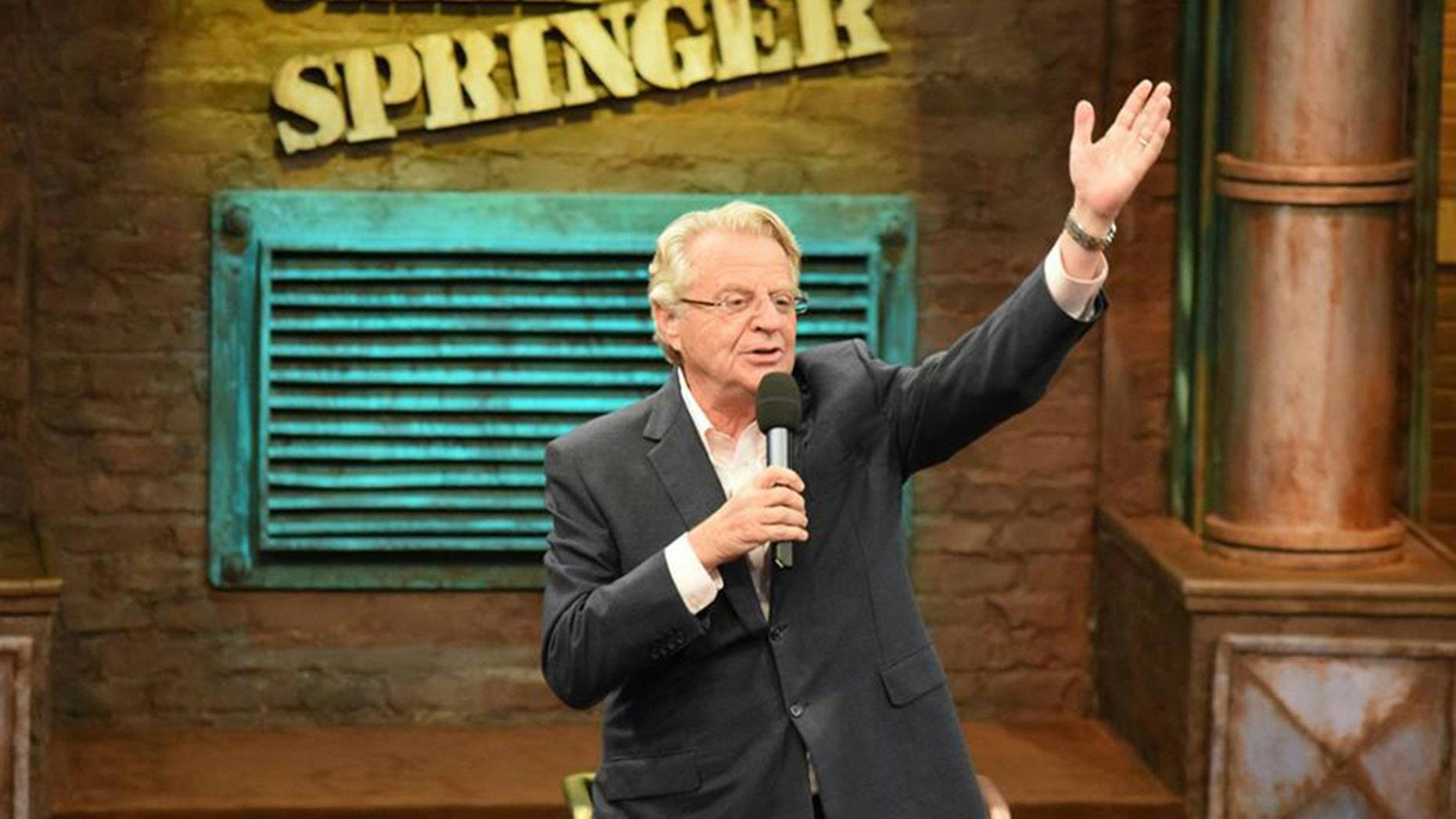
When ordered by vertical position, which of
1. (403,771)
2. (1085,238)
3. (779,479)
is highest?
(1085,238)

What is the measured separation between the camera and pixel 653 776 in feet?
14.3

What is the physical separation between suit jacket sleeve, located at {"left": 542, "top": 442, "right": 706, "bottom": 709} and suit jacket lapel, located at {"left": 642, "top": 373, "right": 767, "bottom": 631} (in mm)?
110

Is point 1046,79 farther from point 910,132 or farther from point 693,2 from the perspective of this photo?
point 693,2

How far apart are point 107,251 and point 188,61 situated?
50 cm

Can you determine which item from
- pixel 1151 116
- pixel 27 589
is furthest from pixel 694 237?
pixel 27 589

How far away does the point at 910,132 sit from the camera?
7.56 m

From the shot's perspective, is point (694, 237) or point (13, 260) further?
point (13, 260)

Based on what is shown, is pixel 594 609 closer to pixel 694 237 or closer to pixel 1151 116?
pixel 694 237

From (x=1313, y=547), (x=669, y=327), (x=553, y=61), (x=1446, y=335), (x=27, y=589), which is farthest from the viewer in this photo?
(x=1446, y=335)

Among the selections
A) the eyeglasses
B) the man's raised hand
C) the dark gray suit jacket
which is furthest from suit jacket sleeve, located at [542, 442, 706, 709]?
the man's raised hand

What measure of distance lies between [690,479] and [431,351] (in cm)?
319

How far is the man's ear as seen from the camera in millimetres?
4422

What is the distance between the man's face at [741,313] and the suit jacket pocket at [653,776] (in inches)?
21.2

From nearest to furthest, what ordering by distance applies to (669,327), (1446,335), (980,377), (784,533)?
(784,533)
(980,377)
(669,327)
(1446,335)
